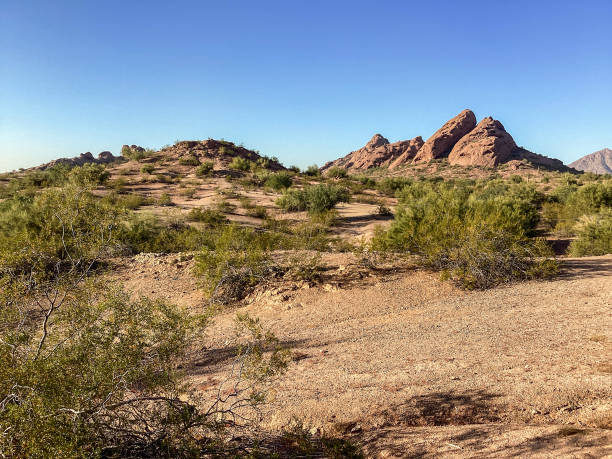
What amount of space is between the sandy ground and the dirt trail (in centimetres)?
2

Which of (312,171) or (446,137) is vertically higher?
(446,137)

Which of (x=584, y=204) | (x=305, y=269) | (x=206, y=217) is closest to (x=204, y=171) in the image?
(x=206, y=217)

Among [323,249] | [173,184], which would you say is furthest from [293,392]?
[173,184]

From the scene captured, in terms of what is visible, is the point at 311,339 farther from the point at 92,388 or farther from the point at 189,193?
the point at 189,193

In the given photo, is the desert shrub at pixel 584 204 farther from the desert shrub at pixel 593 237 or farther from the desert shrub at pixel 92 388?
the desert shrub at pixel 92 388

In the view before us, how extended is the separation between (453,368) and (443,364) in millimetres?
187

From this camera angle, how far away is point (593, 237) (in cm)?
1470

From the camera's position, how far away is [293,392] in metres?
5.19

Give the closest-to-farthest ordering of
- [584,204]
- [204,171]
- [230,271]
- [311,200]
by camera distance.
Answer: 1. [230,271]
2. [584,204]
3. [311,200]
4. [204,171]

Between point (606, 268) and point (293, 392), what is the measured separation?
9.95 meters

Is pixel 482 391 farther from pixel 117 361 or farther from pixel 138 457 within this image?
pixel 117 361

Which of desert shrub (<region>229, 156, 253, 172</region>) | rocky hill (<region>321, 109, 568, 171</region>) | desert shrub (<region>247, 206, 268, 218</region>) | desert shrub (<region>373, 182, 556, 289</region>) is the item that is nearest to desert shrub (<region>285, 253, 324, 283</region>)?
desert shrub (<region>373, 182, 556, 289</region>)

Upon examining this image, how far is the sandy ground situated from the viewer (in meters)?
3.75

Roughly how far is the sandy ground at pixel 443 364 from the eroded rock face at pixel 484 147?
72323 millimetres
